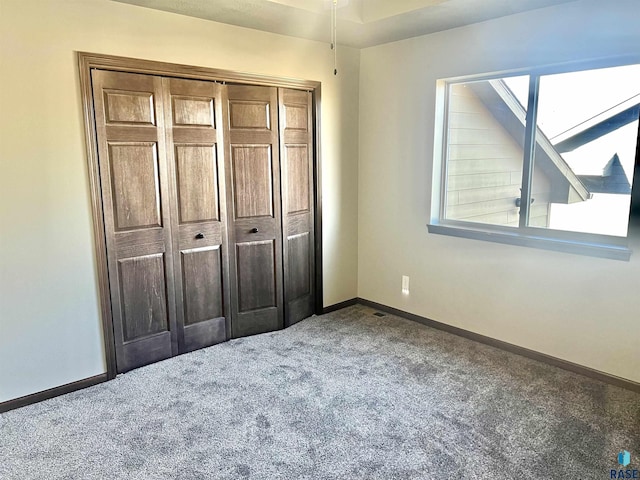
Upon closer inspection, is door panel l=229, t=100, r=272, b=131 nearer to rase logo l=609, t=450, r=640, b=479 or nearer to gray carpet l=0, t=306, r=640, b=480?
gray carpet l=0, t=306, r=640, b=480

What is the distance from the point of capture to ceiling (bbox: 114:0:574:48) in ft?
9.11

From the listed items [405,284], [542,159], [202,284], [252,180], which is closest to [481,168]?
[542,159]

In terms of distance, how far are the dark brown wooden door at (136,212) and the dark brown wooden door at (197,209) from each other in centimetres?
7

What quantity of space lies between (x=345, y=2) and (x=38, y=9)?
1.90 metres

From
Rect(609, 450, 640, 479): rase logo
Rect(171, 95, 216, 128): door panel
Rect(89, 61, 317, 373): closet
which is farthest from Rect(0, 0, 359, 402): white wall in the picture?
Rect(609, 450, 640, 479): rase logo

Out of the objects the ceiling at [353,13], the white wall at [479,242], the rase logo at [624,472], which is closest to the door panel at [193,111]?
the ceiling at [353,13]

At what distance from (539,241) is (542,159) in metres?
0.59

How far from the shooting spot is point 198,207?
3.25 meters

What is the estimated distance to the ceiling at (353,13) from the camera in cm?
278

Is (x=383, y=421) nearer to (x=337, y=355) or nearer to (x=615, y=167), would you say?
(x=337, y=355)

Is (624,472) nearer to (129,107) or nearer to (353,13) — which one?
(353,13)

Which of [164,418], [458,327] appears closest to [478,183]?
[458,327]

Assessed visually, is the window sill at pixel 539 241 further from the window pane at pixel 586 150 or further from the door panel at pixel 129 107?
the door panel at pixel 129 107

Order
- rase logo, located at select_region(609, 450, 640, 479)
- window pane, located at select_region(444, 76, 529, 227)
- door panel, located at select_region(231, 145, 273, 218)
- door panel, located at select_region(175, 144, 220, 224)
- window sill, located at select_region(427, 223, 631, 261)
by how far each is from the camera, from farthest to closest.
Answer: door panel, located at select_region(231, 145, 273, 218)
window pane, located at select_region(444, 76, 529, 227)
door panel, located at select_region(175, 144, 220, 224)
window sill, located at select_region(427, 223, 631, 261)
rase logo, located at select_region(609, 450, 640, 479)
